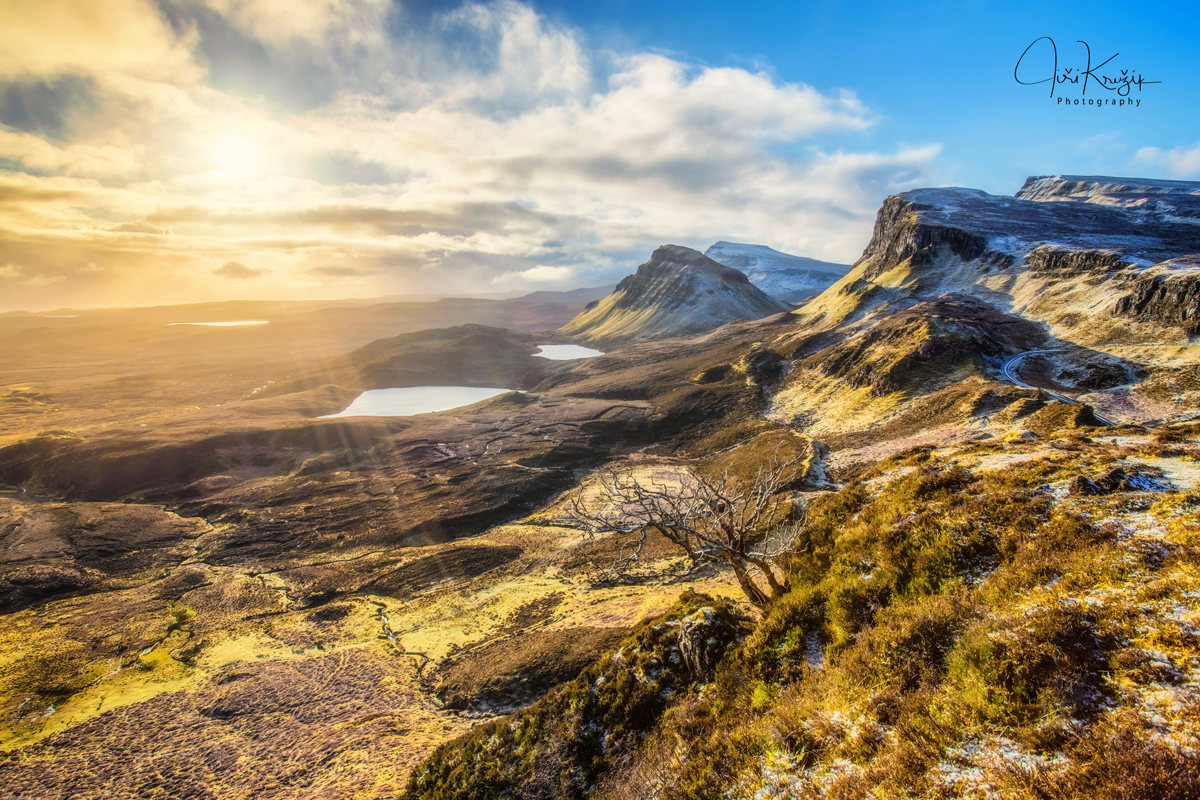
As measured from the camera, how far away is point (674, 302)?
467 ft

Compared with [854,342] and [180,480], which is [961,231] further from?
[180,480]

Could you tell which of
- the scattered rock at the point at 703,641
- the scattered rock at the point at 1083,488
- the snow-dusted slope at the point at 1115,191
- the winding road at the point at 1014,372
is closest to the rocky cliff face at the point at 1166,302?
the winding road at the point at 1014,372

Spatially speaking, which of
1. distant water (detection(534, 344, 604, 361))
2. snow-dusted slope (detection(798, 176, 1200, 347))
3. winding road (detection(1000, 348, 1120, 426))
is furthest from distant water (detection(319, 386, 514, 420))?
winding road (detection(1000, 348, 1120, 426))

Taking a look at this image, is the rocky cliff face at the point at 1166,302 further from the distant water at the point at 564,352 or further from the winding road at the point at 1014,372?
the distant water at the point at 564,352

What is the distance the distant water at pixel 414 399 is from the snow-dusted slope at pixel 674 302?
57472 mm

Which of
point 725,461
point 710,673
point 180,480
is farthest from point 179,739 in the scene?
point 180,480

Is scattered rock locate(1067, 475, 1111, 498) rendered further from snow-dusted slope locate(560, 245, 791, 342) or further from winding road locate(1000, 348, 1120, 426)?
snow-dusted slope locate(560, 245, 791, 342)

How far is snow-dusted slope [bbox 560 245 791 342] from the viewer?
13350 centimetres

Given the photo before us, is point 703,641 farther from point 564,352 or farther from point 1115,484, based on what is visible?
point 564,352

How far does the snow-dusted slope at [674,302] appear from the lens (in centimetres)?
13350

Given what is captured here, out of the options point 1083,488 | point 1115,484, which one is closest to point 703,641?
point 1083,488

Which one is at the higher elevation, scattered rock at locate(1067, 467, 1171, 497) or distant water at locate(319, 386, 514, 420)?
scattered rock at locate(1067, 467, 1171, 497)

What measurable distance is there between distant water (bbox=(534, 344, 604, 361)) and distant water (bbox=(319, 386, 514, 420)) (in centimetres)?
3195

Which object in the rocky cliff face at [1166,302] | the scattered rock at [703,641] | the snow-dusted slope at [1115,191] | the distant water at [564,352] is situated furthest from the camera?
the distant water at [564,352]
